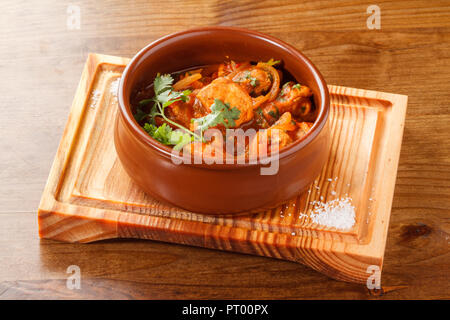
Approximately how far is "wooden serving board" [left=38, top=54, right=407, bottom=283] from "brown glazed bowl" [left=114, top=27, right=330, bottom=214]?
65 mm

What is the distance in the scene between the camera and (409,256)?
2100 mm

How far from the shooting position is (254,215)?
203 centimetres

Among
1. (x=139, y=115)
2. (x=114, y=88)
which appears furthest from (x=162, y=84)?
(x=114, y=88)

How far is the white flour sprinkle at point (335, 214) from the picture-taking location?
6.60 feet

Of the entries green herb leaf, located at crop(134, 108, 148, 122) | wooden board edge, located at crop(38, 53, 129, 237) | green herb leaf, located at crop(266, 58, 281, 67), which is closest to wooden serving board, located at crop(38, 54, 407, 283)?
wooden board edge, located at crop(38, 53, 129, 237)

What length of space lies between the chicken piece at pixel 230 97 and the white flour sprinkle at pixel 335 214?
36 centimetres

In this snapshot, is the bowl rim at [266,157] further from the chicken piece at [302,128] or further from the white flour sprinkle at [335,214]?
the white flour sprinkle at [335,214]

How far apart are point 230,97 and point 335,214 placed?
486mm

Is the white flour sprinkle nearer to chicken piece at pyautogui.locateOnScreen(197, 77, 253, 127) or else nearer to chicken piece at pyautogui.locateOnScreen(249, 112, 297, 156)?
chicken piece at pyautogui.locateOnScreen(249, 112, 297, 156)

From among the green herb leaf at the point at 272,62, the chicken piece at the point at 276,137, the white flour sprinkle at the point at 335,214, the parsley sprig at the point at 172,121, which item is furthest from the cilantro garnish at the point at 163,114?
the white flour sprinkle at the point at 335,214

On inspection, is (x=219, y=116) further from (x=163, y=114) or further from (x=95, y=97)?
(x=95, y=97)

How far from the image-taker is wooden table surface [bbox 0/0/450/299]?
2020 millimetres

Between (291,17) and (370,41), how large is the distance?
1.17 feet

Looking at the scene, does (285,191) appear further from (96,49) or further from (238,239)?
(96,49)
